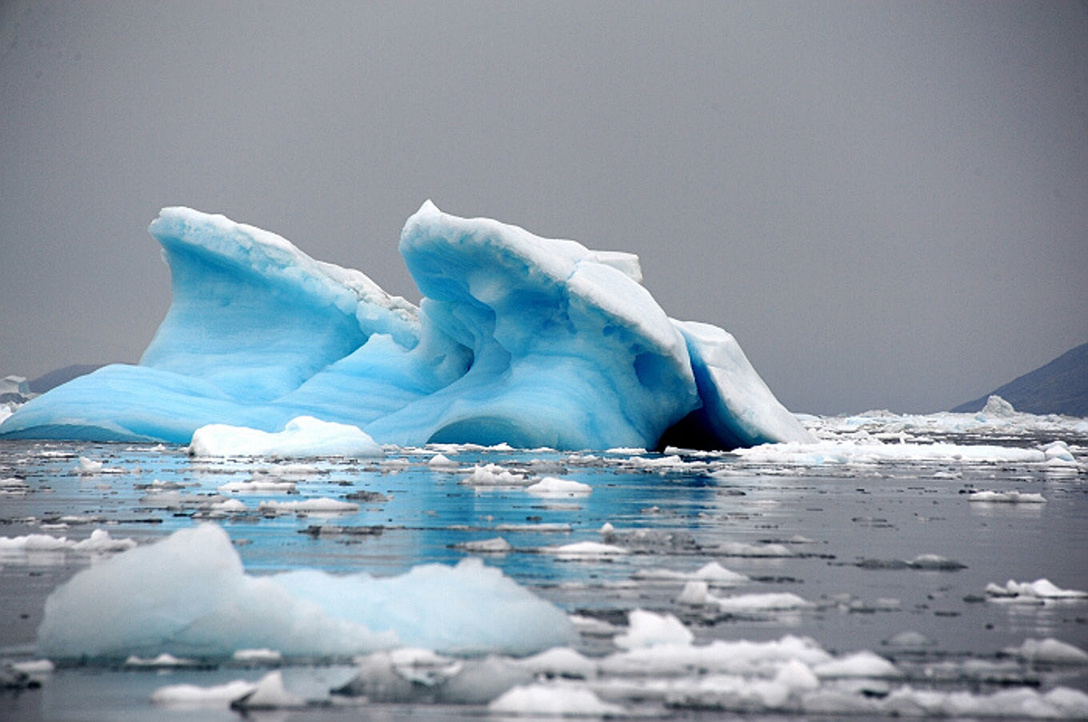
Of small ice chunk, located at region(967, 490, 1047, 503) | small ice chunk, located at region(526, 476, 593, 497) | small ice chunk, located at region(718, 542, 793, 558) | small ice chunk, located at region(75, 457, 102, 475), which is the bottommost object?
small ice chunk, located at region(718, 542, 793, 558)

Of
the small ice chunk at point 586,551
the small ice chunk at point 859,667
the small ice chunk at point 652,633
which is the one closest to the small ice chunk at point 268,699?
the small ice chunk at point 652,633

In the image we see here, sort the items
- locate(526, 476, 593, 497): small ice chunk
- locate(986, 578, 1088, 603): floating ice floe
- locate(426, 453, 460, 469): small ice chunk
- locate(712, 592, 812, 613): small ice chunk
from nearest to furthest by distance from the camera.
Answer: locate(712, 592, 812, 613): small ice chunk → locate(986, 578, 1088, 603): floating ice floe → locate(526, 476, 593, 497): small ice chunk → locate(426, 453, 460, 469): small ice chunk

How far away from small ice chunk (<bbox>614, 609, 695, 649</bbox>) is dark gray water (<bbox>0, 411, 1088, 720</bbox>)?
43mm

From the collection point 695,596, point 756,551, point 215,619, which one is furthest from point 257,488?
point 215,619

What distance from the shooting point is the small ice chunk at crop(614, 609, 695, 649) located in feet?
8.88

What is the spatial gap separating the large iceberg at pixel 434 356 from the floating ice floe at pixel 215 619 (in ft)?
36.0

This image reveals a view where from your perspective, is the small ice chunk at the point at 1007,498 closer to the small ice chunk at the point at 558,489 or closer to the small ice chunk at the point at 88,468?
the small ice chunk at the point at 558,489

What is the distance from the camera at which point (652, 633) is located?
9.00 feet

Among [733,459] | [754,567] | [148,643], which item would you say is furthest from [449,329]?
[148,643]

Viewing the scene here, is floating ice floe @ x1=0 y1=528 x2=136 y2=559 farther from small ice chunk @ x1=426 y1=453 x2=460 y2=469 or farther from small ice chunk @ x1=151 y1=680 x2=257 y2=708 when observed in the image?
small ice chunk @ x1=426 y1=453 x2=460 y2=469

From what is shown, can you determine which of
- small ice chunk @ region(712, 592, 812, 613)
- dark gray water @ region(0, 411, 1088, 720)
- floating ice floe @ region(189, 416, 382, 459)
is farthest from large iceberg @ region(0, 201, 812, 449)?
small ice chunk @ region(712, 592, 812, 613)

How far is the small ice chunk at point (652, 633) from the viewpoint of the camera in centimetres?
271

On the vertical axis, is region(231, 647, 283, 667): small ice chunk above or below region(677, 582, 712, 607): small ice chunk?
below

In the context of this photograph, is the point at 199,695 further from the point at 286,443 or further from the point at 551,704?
the point at 286,443
